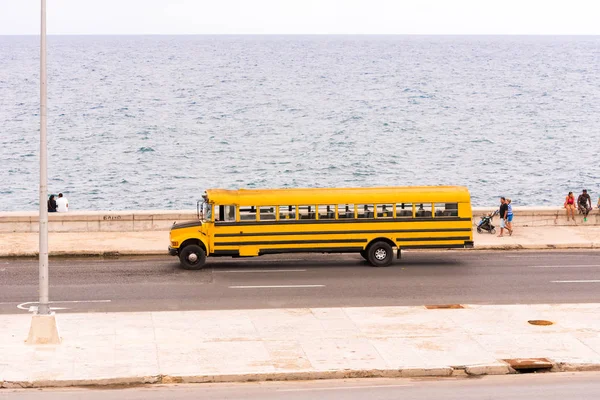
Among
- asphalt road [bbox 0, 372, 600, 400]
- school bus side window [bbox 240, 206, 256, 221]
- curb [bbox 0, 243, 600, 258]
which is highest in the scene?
school bus side window [bbox 240, 206, 256, 221]

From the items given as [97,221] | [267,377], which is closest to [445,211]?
[97,221]

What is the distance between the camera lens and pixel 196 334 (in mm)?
22031

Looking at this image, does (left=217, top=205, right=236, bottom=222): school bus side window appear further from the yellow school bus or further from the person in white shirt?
the person in white shirt

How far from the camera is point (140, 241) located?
113 ft

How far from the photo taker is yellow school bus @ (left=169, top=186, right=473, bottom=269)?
30.3m

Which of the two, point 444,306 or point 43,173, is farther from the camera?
point 444,306

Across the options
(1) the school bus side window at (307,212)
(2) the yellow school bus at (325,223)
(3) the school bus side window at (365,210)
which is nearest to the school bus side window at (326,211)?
(2) the yellow school bus at (325,223)

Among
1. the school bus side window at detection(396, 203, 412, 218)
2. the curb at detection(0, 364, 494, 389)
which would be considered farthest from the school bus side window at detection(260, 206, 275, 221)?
the curb at detection(0, 364, 494, 389)

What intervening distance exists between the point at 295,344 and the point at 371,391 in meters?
3.23

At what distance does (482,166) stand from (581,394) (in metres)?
63.2

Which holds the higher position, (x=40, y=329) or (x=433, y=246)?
(x=433, y=246)

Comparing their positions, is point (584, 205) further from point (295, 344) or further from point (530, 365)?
point (295, 344)

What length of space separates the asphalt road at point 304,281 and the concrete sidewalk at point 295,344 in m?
1.30

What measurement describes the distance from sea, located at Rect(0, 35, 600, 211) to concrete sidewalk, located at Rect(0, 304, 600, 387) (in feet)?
129
